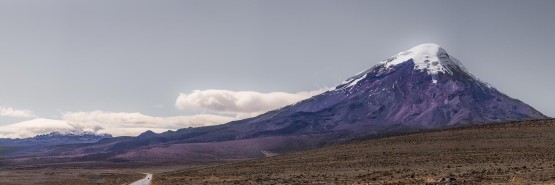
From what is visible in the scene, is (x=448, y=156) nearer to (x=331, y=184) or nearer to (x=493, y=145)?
(x=493, y=145)

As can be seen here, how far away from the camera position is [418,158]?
211 feet

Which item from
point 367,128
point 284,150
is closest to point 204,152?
point 284,150

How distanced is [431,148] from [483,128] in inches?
724

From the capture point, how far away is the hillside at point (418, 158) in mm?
49250

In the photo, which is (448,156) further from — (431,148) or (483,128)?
(483,128)

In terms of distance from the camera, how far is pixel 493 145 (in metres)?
70.9

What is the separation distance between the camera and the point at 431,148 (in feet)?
245

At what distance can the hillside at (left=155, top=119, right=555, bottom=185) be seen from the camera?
49.2m

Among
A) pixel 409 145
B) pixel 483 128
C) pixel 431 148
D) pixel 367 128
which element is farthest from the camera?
pixel 367 128

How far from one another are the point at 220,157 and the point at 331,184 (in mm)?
133199

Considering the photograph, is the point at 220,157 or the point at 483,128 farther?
the point at 220,157

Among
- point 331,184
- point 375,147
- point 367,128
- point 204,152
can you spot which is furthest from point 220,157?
point 331,184

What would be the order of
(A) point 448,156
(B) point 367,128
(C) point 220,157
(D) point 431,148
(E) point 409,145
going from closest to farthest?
1. (A) point 448,156
2. (D) point 431,148
3. (E) point 409,145
4. (C) point 220,157
5. (B) point 367,128

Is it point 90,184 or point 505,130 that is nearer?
point 90,184
